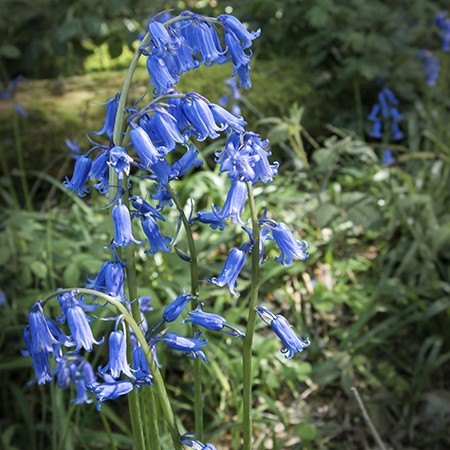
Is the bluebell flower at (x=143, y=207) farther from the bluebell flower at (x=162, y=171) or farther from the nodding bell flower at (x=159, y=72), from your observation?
the nodding bell flower at (x=159, y=72)

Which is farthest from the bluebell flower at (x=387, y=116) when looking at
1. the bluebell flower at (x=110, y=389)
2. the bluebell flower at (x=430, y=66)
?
the bluebell flower at (x=110, y=389)

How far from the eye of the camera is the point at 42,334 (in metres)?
1.61

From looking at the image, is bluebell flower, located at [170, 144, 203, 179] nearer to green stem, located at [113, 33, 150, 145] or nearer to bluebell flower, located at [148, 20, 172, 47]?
green stem, located at [113, 33, 150, 145]

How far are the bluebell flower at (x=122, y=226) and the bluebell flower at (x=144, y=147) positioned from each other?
0.40ft

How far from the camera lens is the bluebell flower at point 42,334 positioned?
159 cm

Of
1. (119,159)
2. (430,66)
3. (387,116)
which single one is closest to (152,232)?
Result: (119,159)

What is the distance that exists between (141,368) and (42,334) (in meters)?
0.26

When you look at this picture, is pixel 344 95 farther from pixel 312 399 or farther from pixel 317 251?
pixel 312 399

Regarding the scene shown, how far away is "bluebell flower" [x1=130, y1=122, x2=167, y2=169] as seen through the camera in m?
1.58

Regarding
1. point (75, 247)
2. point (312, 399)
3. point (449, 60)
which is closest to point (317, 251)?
point (312, 399)

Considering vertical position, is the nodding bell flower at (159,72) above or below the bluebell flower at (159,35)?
below

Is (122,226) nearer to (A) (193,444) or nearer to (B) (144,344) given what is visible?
(B) (144,344)

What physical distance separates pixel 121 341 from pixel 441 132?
3.91 metres

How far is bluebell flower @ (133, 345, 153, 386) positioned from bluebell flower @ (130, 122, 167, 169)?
467 millimetres
